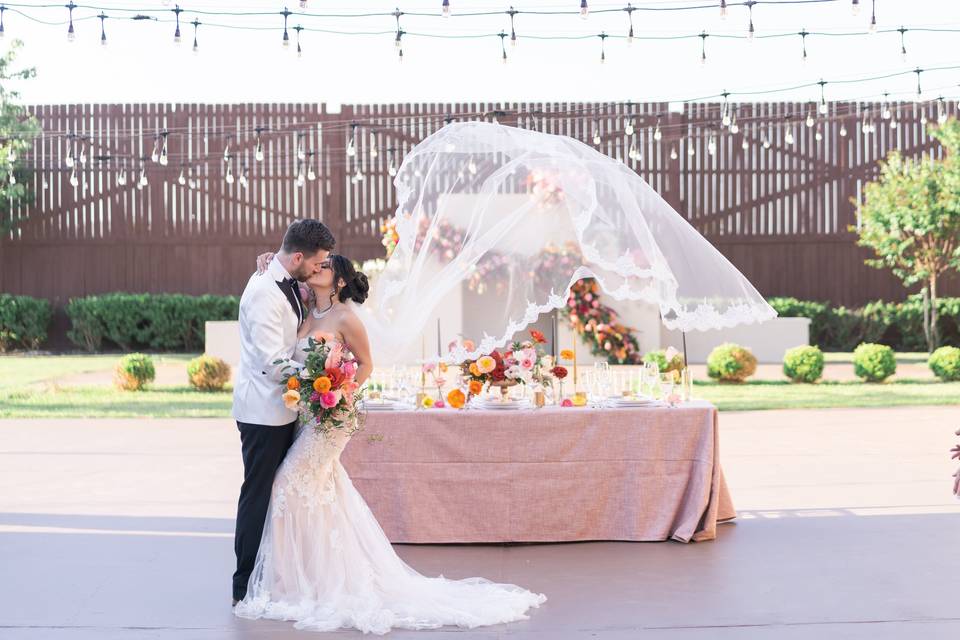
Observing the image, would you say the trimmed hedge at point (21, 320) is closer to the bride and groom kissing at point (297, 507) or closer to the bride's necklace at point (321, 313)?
the bride's necklace at point (321, 313)

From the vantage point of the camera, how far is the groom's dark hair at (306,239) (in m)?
5.30

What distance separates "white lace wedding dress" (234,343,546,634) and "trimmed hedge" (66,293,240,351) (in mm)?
18102

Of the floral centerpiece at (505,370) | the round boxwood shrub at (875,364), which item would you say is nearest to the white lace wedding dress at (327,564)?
the floral centerpiece at (505,370)

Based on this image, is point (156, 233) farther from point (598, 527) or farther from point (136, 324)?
point (598, 527)

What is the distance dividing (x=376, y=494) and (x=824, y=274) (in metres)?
19.5

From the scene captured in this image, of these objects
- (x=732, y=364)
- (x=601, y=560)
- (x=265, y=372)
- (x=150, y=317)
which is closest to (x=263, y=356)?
(x=265, y=372)

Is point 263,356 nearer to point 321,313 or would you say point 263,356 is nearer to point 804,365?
point 321,313

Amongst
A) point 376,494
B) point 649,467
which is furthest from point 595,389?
point 376,494

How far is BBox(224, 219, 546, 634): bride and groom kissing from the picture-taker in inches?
205

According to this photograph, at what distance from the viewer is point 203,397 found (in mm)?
15047

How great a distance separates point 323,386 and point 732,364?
1248 centimetres

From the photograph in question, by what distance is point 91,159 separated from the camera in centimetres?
2434

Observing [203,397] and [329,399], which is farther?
[203,397]

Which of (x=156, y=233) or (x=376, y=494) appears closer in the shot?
(x=376, y=494)
